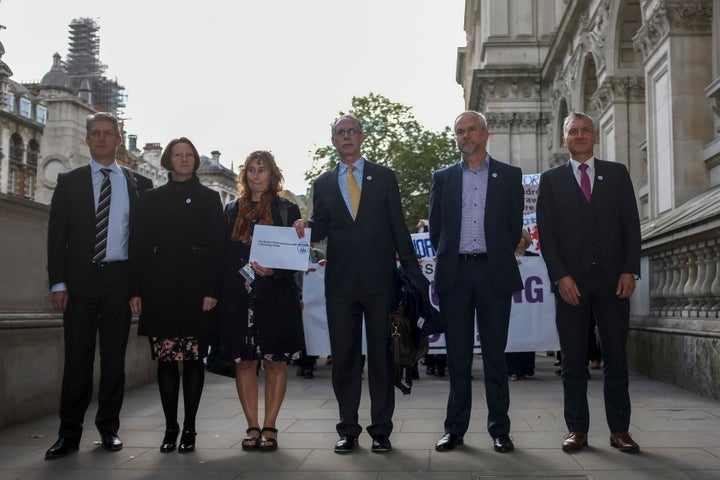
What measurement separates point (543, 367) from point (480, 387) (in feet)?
11.3

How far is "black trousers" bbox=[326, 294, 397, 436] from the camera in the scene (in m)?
6.15

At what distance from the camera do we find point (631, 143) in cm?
1859

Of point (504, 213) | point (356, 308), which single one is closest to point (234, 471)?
point (356, 308)

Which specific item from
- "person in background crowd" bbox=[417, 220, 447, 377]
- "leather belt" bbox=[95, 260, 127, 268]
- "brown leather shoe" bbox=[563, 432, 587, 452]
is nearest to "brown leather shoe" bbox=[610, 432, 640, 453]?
"brown leather shoe" bbox=[563, 432, 587, 452]

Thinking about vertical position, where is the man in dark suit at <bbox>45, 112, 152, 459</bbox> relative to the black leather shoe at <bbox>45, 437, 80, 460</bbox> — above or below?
above

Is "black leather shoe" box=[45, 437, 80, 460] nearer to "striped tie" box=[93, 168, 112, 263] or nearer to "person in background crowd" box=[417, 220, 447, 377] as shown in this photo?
"striped tie" box=[93, 168, 112, 263]

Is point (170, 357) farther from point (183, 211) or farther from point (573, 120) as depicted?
point (573, 120)

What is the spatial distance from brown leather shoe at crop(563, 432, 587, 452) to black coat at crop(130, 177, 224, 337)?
8.35 ft

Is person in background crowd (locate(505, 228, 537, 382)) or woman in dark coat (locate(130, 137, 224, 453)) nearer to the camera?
woman in dark coat (locate(130, 137, 224, 453))

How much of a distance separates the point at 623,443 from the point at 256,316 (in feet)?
8.66

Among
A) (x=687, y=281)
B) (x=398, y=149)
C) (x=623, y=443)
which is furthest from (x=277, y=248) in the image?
(x=398, y=149)

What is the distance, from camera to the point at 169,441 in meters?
6.04

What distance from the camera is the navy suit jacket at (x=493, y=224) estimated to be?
610 centimetres

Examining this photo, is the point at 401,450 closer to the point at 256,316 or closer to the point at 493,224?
the point at 256,316
